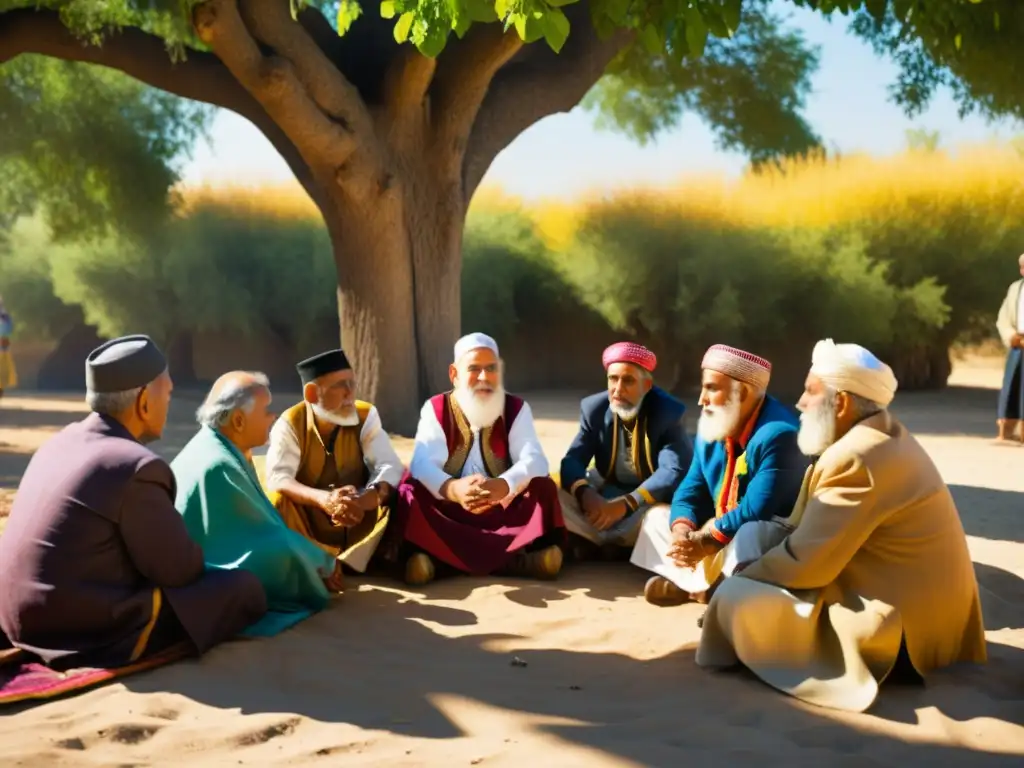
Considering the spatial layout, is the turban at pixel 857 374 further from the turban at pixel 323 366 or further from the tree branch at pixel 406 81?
the tree branch at pixel 406 81

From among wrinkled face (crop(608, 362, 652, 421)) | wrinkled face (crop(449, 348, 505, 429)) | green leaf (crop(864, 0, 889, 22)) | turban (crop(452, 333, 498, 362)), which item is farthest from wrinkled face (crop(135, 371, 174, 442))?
green leaf (crop(864, 0, 889, 22))

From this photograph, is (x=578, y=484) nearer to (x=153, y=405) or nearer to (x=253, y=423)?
(x=253, y=423)

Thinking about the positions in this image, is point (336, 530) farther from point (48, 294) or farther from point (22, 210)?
point (22, 210)

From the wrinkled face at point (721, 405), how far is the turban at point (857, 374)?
3.29 ft

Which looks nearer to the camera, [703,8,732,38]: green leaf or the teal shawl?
the teal shawl

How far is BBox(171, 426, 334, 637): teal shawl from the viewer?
5.36 meters

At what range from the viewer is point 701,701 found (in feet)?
14.3

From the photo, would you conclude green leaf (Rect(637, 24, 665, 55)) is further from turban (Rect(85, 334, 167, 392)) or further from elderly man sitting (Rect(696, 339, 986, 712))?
turban (Rect(85, 334, 167, 392))

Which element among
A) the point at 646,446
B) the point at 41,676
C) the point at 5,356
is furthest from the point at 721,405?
the point at 5,356


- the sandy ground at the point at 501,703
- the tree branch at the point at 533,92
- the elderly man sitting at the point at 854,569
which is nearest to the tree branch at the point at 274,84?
the tree branch at the point at 533,92

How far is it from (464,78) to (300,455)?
603cm

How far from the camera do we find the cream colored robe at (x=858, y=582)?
14.2 feet

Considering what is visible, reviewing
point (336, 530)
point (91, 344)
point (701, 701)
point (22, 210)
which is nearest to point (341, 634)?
point (336, 530)

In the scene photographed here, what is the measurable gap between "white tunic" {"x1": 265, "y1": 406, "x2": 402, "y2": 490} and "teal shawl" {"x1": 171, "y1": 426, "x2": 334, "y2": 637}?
74 cm
